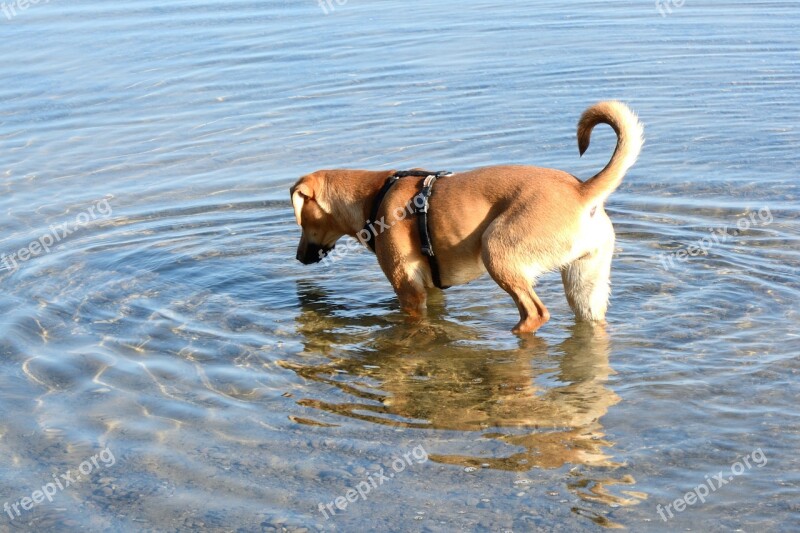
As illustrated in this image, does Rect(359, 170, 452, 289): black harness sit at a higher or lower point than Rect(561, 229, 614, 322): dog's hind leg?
higher

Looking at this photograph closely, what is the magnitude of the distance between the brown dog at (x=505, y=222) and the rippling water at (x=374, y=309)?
37 centimetres

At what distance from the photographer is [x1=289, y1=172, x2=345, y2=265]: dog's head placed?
793cm

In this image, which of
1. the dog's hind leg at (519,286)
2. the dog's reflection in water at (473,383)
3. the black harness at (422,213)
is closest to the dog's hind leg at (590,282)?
the dog's reflection in water at (473,383)

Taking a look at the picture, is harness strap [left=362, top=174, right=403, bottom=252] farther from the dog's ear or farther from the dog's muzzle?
the dog's muzzle

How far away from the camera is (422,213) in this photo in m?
7.25

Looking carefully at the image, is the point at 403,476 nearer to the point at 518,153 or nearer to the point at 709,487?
the point at 709,487

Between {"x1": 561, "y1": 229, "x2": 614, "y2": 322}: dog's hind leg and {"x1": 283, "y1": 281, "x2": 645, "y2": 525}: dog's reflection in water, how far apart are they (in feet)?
0.43

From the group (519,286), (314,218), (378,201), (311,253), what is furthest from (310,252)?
(519,286)

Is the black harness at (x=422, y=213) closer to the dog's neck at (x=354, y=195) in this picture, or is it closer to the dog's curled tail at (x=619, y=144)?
the dog's neck at (x=354, y=195)

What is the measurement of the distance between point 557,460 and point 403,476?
31.9 inches

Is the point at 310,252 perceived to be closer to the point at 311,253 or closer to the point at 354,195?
the point at 311,253

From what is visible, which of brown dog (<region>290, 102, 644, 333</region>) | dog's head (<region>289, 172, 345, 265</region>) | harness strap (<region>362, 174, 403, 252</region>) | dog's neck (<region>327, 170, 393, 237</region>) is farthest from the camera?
dog's head (<region>289, 172, 345, 265</region>)

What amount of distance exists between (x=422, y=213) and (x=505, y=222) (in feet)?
2.30

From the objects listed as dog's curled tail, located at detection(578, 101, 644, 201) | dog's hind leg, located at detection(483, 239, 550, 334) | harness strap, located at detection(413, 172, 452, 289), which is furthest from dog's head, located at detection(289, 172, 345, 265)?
dog's curled tail, located at detection(578, 101, 644, 201)
